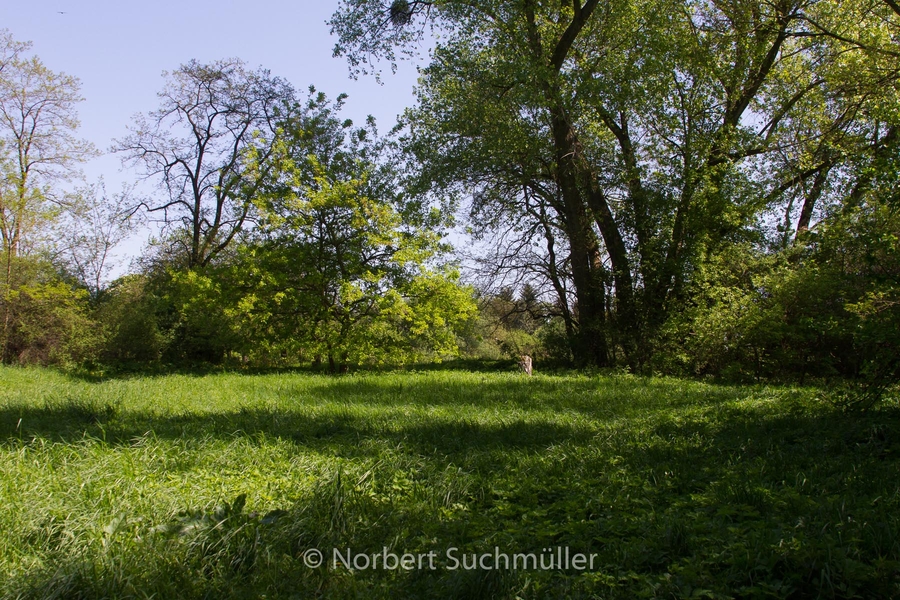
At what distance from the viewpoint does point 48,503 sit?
3311 millimetres

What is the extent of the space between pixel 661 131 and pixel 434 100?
7939 millimetres

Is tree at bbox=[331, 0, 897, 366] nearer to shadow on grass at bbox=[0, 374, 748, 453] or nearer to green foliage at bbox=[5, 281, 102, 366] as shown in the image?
shadow on grass at bbox=[0, 374, 748, 453]

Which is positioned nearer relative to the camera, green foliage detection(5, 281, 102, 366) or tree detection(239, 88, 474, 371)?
tree detection(239, 88, 474, 371)

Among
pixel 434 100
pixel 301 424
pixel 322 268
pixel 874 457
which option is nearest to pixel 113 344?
pixel 322 268

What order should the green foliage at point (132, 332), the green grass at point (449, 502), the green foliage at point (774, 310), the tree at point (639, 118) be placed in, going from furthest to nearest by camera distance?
the green foliage at point (132, 332) → the tree at point (639, 118) → the green foliage at point (774, 310) → the green grass at point (449, 502)

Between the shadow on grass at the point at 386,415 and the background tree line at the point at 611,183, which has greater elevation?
the background tree line at the point at 611,183

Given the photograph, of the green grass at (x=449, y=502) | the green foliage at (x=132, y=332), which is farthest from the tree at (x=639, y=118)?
the green foliage at (x=132, y=332)

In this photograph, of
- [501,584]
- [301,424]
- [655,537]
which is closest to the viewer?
[501,584]

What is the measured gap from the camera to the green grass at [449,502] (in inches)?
99.3

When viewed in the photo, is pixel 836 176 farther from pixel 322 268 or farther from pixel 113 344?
pixel 113 344

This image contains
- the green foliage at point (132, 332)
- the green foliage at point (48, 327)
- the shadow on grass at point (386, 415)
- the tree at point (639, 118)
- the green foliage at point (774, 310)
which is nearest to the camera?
the shadow on grass at point (386, 415)

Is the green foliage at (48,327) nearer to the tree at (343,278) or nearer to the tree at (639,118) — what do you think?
the tree at (343,278)

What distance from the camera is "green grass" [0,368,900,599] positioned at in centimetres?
252

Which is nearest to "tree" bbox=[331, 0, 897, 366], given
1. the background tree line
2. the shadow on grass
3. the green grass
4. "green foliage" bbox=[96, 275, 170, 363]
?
the background tree line
